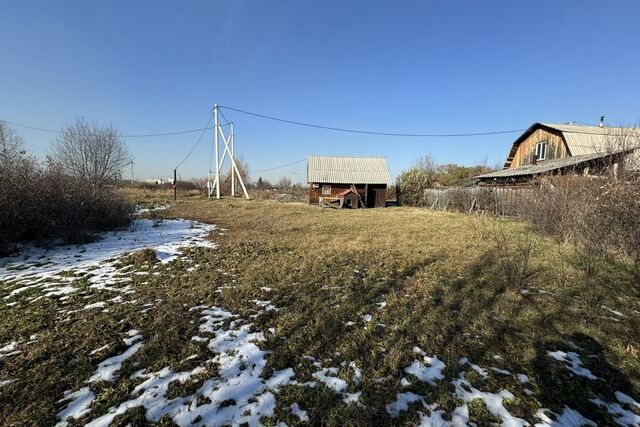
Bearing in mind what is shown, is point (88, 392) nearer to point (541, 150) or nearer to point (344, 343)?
point (344, 343)

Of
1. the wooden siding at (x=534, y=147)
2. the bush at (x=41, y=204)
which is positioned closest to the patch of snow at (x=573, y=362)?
the bush at (x=41, y=204)

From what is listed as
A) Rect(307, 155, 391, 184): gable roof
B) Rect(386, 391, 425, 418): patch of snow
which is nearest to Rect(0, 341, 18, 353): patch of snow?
Rect(386, 391, 425, 418): patch of snow

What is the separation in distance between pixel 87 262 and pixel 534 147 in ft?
98.8

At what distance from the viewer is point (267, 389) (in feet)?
8.75

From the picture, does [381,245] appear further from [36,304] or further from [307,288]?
[36,304]

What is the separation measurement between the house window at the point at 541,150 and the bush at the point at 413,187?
8664mm

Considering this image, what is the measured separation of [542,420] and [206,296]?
14.0ft

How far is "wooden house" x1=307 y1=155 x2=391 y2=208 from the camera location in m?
27.4

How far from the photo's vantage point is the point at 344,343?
3463 mm

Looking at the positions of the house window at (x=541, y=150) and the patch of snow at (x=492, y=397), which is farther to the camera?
the house window at (x=541, y=150)

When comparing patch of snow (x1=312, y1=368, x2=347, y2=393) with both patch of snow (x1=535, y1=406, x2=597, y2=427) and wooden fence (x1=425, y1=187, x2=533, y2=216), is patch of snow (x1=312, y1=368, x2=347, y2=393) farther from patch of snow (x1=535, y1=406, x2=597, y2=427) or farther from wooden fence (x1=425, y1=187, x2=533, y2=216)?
wooden fence (x1=425, y1=187, x2=533, y2=216)

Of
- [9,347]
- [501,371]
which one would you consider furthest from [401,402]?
[9,347]

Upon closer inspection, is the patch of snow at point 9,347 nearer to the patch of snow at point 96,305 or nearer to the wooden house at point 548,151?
the patch of snow at point 96,305

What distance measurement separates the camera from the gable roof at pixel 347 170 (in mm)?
28094
